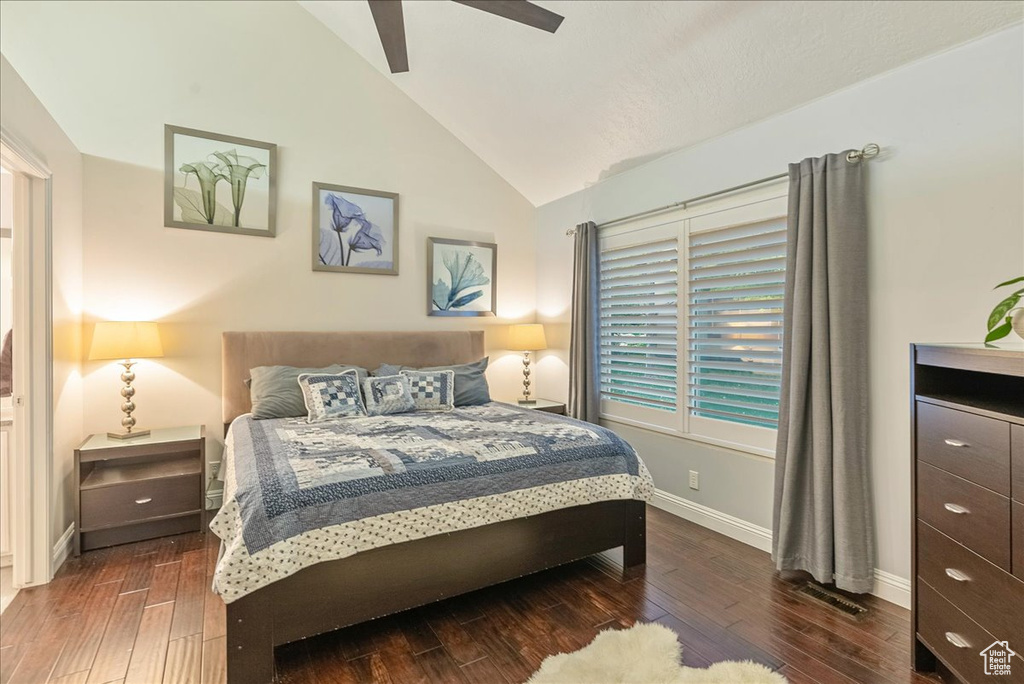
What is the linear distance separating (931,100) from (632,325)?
2.08 meters

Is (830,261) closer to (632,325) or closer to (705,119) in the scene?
(705,119)

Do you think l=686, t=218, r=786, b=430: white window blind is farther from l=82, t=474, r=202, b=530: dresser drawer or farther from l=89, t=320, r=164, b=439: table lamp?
l=89, t=320, r=164, b=439: table lamp

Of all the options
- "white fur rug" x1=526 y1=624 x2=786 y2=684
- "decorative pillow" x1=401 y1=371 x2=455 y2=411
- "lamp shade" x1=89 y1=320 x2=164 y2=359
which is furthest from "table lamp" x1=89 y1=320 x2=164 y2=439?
"white fur rug" x1=526 y1=624 x2=786 y2=684

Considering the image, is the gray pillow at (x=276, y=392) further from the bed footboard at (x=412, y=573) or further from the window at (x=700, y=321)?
the window at (x=700, y=321)

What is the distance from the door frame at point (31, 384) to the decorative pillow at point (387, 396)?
5.41 feet

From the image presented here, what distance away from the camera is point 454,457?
2213 millimetres

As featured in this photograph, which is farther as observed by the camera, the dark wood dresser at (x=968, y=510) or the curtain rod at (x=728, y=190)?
the curtain rod at (x=728, y=190)

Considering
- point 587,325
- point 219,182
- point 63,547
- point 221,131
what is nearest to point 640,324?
point 587,325

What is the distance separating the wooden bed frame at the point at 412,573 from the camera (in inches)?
67.2

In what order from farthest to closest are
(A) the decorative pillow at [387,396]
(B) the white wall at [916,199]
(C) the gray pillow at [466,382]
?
(C) the gray pillow at [466,382] → (A) the decorative pillow at [387,396] → (B) the white wall at [916,199]

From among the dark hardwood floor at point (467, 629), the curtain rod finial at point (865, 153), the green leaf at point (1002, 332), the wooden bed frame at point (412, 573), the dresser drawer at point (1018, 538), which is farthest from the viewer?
the curtain rod finial at point (865, 153)

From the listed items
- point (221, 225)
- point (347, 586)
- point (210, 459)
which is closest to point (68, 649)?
point (347, 586)

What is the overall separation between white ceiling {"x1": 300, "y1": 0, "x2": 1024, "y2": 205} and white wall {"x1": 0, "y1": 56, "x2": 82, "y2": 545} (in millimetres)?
2100

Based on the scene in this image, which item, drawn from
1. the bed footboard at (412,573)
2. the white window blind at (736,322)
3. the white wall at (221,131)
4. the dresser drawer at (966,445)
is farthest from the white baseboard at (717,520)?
the white wall at (221,131)
